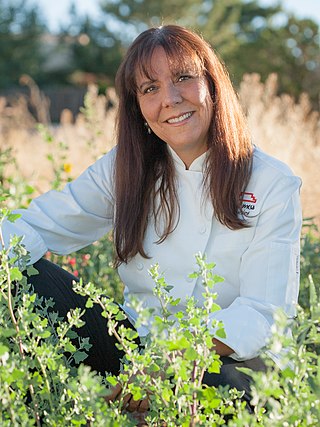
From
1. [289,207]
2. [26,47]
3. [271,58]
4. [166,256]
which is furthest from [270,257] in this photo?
[26,47]

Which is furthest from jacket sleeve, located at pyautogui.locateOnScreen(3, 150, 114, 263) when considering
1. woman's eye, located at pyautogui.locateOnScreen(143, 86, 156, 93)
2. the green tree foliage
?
the green tree foliage

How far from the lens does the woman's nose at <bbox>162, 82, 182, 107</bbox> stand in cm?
233

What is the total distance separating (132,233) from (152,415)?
807 mm

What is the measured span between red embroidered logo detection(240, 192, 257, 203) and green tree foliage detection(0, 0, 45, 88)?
74.3 ft

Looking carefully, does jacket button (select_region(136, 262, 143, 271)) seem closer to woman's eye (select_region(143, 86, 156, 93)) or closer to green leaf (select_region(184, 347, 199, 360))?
woman's eye (select_region(143, 86, 156, 93))

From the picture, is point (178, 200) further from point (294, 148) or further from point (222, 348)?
point (294, 148)

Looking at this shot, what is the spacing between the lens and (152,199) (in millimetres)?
2486

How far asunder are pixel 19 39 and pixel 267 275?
23.9 meters

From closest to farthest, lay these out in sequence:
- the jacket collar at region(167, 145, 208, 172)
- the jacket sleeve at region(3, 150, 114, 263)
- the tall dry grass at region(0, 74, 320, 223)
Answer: the jacket collar at region(167, 145, 208, 172) < the jacket sleeve at region(3, 150, 114, 263) < the tall dry grass at region(0, 74, 320, 223)

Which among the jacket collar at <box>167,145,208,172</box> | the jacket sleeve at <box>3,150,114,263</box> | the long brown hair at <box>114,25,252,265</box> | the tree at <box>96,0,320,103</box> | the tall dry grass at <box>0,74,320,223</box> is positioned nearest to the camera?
the long brown hair at <box>114,25,252,265</box>

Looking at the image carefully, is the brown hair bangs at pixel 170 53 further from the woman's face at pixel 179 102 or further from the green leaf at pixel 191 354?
the green leaf at pixel 191 354

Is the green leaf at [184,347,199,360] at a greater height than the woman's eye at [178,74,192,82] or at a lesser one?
lesser

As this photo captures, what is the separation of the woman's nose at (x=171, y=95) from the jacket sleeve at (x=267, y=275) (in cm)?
40

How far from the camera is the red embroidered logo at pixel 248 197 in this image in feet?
7.30
